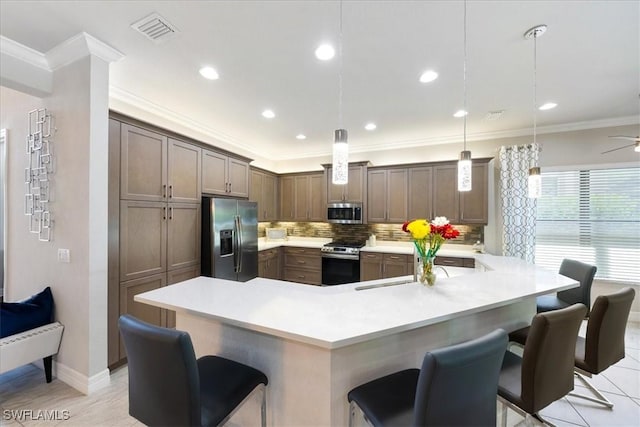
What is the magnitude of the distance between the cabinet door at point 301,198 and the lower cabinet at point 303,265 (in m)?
0.73

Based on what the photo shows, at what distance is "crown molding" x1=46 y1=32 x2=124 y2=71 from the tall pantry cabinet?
1.73 feet

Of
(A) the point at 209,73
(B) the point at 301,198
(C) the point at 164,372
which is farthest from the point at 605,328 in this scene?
(B) the point at 301,198

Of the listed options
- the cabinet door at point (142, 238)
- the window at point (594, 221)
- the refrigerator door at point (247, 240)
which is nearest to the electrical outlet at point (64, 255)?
the cabinet door at point (142, 238)

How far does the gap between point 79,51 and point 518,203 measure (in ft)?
17.9

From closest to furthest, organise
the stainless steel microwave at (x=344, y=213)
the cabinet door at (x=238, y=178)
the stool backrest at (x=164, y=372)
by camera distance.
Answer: the stool backrest at (x=164, y=372) → the cabinet door at (x=238, y=178) → the stainless steel microwave at (x=344, y=213)

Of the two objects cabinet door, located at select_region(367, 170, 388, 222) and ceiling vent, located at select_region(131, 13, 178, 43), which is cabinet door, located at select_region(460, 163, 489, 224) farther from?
ceiling vent, located at select_region(131, 13, 178, 43)

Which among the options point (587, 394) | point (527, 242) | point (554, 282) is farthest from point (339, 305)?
point (527, 242)

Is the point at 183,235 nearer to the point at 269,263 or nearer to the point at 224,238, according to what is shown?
the point at 224,238

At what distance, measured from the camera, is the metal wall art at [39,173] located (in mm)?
2402

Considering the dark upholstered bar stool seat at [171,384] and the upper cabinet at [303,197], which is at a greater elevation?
the upper cabinet at [303,197]

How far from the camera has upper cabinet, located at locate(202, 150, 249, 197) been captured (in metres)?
3.52

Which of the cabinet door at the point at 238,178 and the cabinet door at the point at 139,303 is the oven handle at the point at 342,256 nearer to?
the cabinet door at the point at 238,178

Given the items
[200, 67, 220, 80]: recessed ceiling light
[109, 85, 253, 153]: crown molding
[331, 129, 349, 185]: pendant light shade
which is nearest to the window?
[331, 129, 349, 185]: pendant light shade

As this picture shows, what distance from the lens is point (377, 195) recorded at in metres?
4.99
